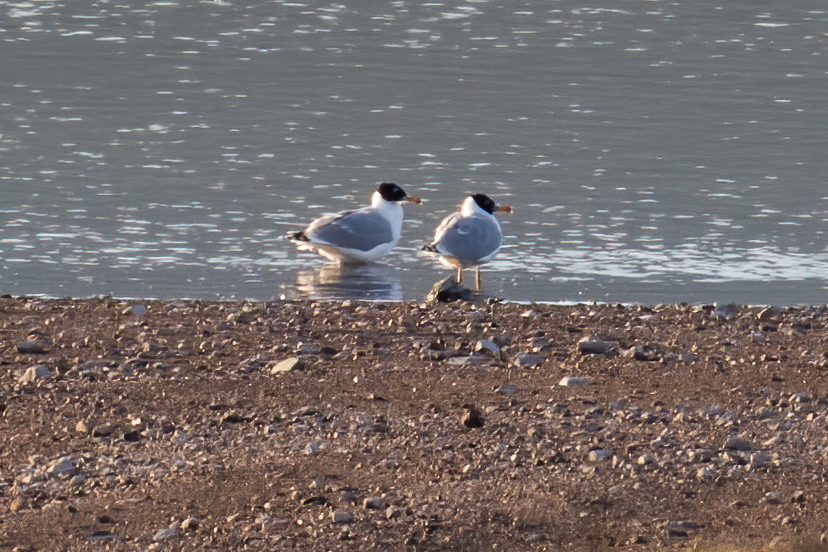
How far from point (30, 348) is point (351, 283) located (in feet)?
12.1

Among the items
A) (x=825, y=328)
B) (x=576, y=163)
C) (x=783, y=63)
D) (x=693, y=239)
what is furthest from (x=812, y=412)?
(x=783, y=63)

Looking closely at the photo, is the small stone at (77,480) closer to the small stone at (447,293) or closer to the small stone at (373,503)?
the small stone at (373,503)

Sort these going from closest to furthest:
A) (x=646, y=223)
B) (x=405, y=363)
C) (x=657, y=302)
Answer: (x=405, y=363), (x=657, y=302), (x=646, y=223)

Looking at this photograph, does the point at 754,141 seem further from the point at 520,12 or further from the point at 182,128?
the point at 520,12

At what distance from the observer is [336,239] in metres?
12.3

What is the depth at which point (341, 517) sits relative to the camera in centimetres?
591

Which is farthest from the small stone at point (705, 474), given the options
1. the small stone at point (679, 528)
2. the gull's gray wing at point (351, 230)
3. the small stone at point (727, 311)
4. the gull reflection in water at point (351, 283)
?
the gull's gray wing at point (351, 230)

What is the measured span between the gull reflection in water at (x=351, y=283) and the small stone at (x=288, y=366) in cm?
279

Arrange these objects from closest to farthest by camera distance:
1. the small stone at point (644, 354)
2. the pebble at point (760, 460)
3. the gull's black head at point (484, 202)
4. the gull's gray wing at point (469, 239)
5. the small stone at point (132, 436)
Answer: the pebble at point (760, 460), the small stone at point (132, 436), the small stone at point (644, 354), the gull's gray wing at point (469, 239), the gull's black head at point (484, 202)

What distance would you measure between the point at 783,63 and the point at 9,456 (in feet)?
63.5

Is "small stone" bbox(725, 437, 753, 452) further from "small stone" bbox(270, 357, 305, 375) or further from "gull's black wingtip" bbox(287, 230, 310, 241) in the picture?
"gull's black wingtip" bbox(287, 230, 310, 241)

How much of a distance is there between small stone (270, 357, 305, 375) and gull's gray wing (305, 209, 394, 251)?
3.94 m

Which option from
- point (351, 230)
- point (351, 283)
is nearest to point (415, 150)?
point (351, 230)

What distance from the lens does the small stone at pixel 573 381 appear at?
8016 mm
